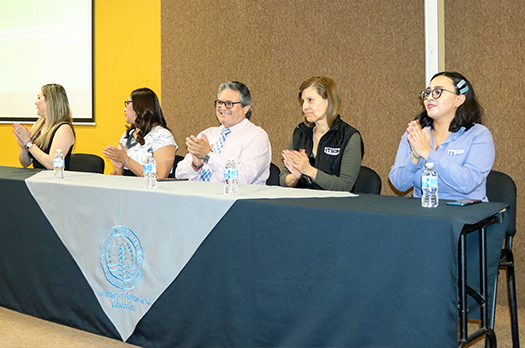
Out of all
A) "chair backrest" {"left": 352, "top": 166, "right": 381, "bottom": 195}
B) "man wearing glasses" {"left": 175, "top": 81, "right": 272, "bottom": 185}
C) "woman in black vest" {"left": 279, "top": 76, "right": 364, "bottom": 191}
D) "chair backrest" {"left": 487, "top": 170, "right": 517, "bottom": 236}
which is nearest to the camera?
"chair backrest" {"left": 487, "top": 170, "right": 517, "bottom": 236}

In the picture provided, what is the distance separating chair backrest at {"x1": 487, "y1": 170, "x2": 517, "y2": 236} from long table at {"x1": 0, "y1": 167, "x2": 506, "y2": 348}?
569mm

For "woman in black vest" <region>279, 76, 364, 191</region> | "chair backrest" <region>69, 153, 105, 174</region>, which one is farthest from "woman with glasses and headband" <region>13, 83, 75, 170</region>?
"woman in black vest" <region>279, 76, 364, 191</region>

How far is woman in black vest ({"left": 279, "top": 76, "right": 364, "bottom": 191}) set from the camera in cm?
251

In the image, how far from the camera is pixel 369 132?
11.2 ft

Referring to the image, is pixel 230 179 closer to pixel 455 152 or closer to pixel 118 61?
pixel 455 152

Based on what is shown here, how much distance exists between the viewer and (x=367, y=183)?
268 centimetres

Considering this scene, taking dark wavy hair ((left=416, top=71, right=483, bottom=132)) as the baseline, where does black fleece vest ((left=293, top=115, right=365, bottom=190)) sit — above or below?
below

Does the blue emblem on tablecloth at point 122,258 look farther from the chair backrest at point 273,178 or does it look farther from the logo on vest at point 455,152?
the logo on vest at point 455,152

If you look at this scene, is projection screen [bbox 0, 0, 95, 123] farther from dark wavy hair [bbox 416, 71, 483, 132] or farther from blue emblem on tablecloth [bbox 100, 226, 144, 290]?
dark wavy hair [bbox 416, 71, 483, 132]

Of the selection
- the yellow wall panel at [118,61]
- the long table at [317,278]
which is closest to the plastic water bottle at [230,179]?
the long table at [317,278]

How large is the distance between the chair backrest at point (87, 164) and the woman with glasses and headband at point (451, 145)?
7.39 ft

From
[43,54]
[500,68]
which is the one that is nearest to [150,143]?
[500,68]

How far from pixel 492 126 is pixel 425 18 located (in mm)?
785

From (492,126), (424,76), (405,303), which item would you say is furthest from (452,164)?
(424,76)
